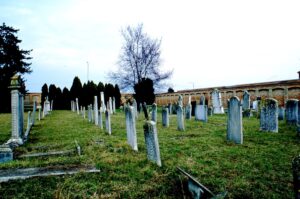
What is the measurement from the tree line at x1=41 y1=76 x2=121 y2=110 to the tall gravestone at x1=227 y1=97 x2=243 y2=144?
39.5 metres

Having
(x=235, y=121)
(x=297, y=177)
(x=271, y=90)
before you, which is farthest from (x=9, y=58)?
(x=297, y=177)

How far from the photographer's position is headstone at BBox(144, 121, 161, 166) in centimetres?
623

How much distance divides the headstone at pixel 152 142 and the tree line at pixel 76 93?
41.3 m

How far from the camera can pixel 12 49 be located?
44.6 meters

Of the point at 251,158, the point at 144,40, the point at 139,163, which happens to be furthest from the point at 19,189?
the point at 144,40

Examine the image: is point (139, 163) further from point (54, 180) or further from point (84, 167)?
point (54, 180)

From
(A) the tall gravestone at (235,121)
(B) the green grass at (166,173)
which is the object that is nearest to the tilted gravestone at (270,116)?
(A) the tall gravestone at (235,121)

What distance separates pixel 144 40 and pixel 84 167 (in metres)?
41.1

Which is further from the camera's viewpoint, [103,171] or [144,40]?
[144,40]

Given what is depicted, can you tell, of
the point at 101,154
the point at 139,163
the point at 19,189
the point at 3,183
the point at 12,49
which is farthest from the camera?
the point at 12,49

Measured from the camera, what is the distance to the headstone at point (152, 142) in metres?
6.23

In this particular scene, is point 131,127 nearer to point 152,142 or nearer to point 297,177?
point 152,142

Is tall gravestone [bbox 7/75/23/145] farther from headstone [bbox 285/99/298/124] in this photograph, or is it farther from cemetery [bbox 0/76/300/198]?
headstone [bbox 285/99/298/124]

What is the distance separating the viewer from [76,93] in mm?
48406
